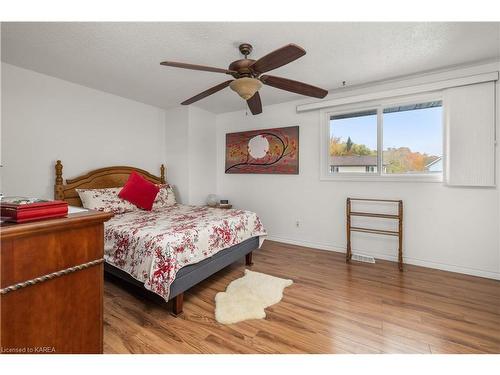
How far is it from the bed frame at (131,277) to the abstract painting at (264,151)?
4.26 ft

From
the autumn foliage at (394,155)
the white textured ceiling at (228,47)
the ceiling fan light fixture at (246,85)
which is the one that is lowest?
the autumn foliage at (394,155)

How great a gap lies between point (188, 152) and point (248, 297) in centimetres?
263

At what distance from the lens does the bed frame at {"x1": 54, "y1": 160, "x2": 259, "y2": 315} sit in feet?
6.30

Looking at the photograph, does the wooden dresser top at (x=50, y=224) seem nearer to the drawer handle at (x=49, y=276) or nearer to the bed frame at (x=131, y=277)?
the drawer handle at (x=49, y=276)

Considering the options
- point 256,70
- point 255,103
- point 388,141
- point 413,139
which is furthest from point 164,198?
point 413,139

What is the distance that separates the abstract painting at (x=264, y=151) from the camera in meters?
3.72

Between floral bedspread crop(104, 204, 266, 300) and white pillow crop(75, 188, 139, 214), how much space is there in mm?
277

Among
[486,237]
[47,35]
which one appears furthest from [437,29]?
[47,35]

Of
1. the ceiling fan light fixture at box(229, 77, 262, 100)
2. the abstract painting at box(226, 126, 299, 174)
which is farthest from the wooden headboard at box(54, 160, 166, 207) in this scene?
the ceiling fan light fixture at box(229, 77, 262, 100)

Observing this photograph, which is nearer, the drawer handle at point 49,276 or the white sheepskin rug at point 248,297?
the drawer handle at point 49,276

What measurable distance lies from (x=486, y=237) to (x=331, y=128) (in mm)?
2175

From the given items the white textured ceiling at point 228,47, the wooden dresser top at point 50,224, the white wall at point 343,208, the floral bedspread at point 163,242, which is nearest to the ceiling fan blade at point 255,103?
the white textured ceiling at point 228,47

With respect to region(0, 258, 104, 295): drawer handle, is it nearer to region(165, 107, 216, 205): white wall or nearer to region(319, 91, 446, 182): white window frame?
region(165, 107, 216, 205): white wall
